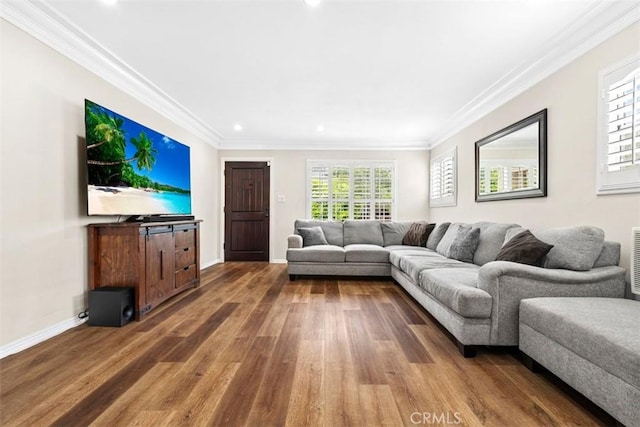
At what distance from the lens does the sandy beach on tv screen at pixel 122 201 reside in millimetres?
2549

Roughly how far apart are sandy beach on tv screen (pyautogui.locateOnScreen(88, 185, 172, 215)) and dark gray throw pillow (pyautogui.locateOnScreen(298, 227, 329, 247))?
85.1 inches

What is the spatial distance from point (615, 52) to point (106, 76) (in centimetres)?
442

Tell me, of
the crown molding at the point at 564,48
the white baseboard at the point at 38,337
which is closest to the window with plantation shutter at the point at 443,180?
the crown molding at the point at 564,48

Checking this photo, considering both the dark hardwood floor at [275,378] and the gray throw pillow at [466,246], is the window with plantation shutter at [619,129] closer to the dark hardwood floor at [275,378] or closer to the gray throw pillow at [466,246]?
the gray throw pillow at [466,246]

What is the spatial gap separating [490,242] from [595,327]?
1712 mm

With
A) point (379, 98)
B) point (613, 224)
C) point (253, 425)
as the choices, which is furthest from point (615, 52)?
point (253, 425)

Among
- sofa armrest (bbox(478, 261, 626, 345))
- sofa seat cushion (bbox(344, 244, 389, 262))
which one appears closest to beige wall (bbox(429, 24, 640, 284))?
sofa armrest (bbox(478, 261, 626, 345))

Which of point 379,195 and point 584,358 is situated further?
point 379,195

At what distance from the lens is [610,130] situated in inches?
82.4

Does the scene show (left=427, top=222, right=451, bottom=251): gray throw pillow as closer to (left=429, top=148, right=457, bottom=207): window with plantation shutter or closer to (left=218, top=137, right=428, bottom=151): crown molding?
(left=429, top=148, right=457, bottom=207): window with plantation shutter

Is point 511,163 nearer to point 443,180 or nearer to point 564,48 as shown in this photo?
point 564,48

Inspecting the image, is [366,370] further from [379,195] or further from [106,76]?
[379,195]

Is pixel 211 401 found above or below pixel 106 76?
below

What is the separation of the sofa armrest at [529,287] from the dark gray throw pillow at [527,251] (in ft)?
0.80
